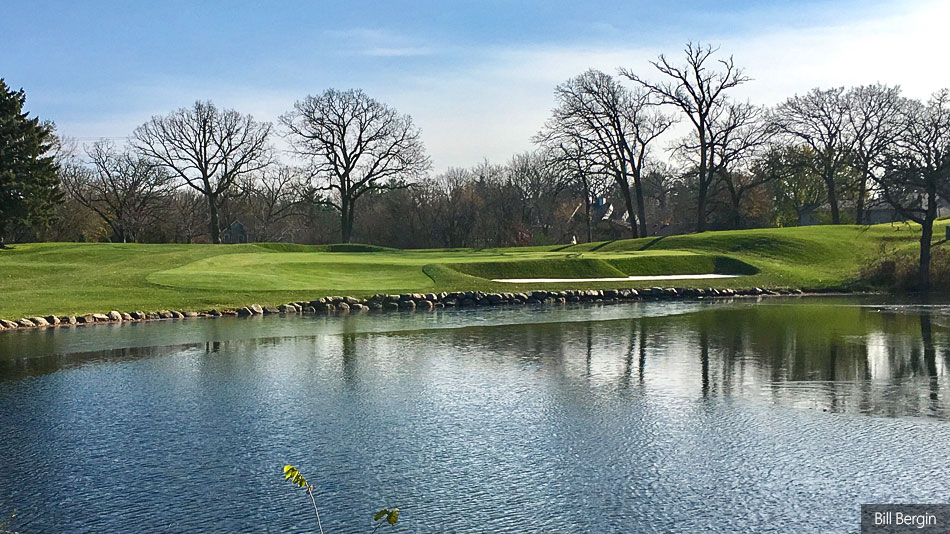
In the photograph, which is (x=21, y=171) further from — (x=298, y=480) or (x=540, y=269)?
(x=298, y=480)

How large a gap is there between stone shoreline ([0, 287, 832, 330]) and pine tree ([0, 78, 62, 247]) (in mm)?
26286

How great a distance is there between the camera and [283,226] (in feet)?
303

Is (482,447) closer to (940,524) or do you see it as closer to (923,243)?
(940,524)

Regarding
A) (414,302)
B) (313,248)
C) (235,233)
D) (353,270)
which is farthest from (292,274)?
(235,233)

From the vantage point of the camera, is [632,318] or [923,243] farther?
[923,243]

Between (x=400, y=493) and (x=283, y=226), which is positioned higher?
(x=283, y=226)

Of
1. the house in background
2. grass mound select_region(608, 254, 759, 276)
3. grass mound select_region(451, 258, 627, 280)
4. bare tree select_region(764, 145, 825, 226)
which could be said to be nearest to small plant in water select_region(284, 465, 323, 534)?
grass mound select_region(451, 258, 627, 280)

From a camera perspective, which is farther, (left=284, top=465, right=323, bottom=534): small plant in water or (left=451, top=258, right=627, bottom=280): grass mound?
(left=451, top=258, right=627, bottom=280): grass mound

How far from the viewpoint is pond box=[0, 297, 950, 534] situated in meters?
7.41

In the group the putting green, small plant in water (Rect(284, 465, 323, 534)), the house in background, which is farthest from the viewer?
the house in background

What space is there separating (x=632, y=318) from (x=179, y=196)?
77681mm

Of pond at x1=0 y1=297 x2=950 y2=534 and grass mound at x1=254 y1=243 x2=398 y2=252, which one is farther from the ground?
grass mound at x1=254 y1=243 x2=398 y2=252

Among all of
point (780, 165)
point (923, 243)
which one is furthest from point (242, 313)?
point (780, 165)

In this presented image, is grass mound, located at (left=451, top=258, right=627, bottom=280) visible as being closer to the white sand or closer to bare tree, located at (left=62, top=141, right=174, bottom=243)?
the white sand
